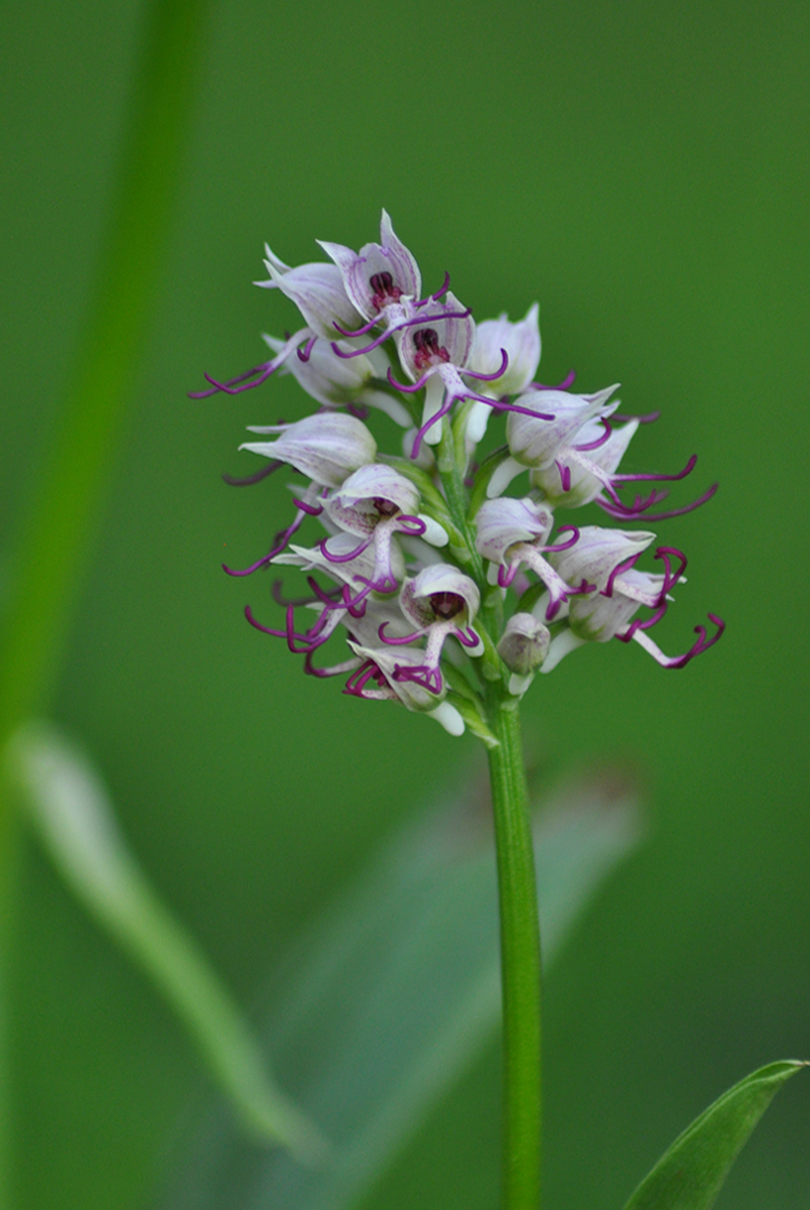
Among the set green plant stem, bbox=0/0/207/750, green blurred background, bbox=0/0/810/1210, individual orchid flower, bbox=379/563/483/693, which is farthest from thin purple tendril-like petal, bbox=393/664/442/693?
green blurred background, bbox=0/0/810/1210

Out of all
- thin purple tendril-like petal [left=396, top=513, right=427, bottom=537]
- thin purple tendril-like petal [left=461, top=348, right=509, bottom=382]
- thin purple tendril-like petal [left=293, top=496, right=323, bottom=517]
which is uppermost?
thin purple tendril-like petal [left=461, top=348, right=509, bottom=382]

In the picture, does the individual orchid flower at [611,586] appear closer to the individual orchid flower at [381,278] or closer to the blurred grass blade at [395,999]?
the individual orchid flower at [381,278]

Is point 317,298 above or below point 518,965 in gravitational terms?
above

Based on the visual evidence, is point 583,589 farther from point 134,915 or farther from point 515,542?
point 134,915

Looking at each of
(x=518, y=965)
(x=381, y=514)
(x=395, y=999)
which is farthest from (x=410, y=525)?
(x=395, y=999)

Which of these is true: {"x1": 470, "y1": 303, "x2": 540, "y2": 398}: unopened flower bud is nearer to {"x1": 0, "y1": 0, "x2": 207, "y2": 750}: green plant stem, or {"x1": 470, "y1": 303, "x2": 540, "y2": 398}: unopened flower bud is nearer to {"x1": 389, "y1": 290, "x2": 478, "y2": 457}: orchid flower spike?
{"x1": 389, "y1": 290, "x2": 478, "y2": 457}: orchid flower spike

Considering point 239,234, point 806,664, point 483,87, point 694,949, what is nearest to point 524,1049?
point 694,949

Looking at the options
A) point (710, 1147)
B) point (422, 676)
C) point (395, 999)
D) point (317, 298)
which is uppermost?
point (317, 298)
